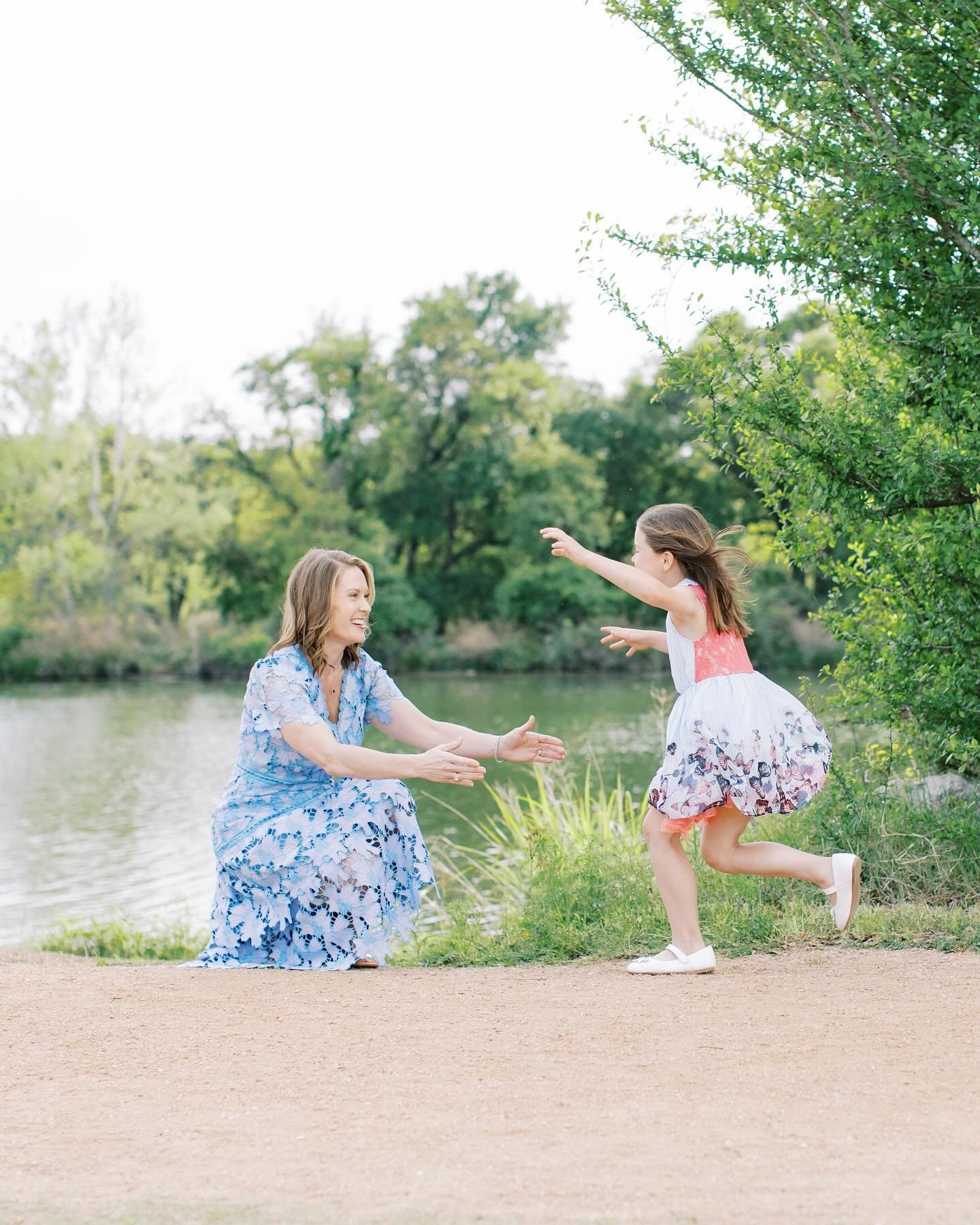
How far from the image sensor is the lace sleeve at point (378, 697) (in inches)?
213

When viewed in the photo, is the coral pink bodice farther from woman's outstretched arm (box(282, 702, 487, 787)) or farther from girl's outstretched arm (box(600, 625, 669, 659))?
woman's outstretched arm (box(282, 702, 487, 787))

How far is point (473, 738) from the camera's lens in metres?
5.20

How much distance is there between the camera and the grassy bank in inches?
201

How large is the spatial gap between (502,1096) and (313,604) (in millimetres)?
2315

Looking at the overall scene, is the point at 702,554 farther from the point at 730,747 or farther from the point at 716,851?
the point at 716,851

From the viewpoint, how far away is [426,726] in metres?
5.38

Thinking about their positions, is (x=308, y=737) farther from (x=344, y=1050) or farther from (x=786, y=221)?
(x=786, y=221)

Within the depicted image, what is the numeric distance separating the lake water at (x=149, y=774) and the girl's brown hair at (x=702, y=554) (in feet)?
10.2

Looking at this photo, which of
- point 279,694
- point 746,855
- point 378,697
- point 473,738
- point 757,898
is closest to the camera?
→ point 746,855

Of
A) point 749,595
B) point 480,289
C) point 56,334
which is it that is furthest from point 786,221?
point 480,289

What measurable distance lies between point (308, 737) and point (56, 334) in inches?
1520

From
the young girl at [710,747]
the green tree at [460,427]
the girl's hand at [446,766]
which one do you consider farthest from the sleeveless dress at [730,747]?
the green tree at [460,427]

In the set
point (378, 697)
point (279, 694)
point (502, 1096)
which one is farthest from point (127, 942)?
point (502, 1096)

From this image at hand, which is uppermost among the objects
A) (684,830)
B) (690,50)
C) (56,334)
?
(56,334)
